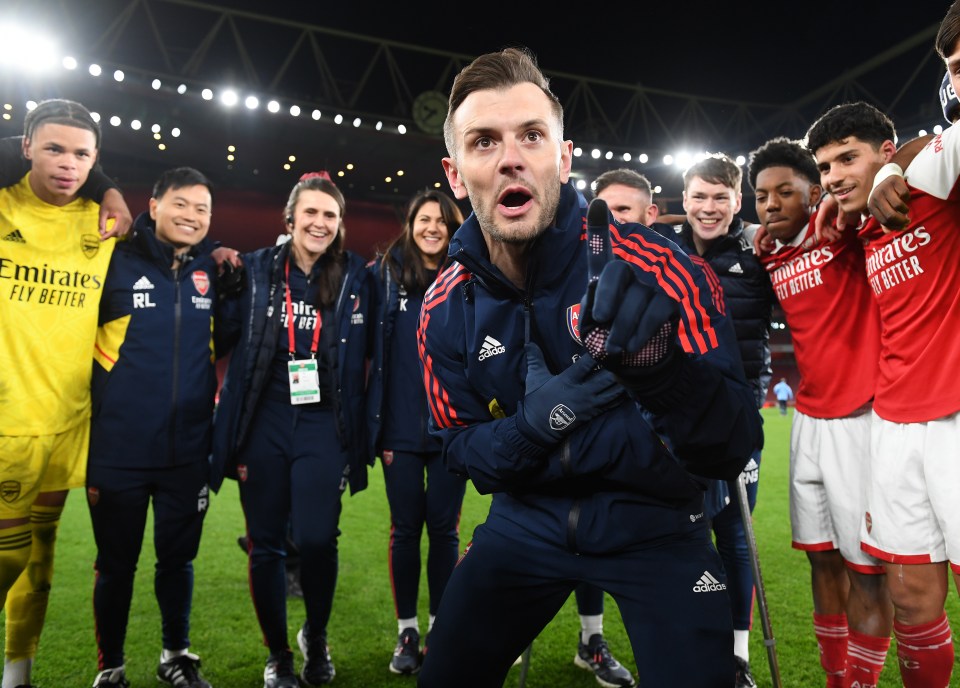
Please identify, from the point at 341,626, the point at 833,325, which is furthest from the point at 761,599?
the point at 341,626

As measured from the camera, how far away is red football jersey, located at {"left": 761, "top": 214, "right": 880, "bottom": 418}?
2535mm

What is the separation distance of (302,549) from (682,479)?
6.71 feet

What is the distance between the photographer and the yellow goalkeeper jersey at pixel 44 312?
2.74m

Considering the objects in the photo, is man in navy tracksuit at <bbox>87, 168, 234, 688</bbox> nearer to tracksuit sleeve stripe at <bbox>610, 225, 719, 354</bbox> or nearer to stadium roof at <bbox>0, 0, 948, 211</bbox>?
tracksuit sleeve stripe at <bbox>610, 225, 719, 354</bbox>

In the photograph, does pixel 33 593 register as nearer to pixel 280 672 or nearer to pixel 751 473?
pixel 280 672

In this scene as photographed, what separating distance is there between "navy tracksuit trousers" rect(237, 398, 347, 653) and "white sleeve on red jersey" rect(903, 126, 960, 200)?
8.36 ft

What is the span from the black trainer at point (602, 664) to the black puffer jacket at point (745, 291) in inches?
56.1

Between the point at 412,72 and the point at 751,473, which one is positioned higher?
the point at 412,72

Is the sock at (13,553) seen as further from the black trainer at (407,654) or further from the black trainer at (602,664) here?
the black trainer at (602,664)

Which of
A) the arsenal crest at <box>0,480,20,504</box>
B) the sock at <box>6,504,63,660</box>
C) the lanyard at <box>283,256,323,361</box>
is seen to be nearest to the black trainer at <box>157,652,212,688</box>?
the sock at <box>6,504,63,660</box>

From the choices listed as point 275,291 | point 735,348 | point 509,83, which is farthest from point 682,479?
point 275,291

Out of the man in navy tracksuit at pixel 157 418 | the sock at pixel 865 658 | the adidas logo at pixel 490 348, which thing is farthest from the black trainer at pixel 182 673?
the sock at pixel 865 658

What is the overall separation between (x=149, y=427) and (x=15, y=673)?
1.14 metres

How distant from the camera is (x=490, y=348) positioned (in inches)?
70.1
